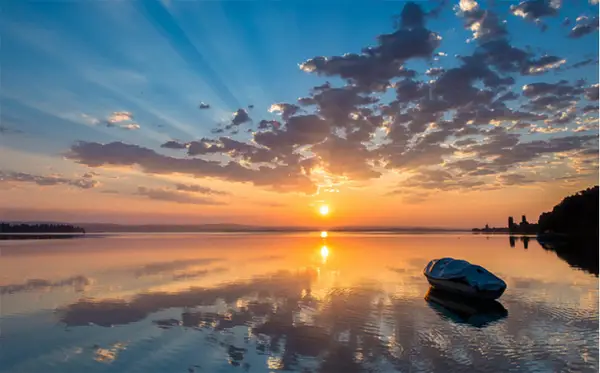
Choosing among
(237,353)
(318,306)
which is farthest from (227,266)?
(237,353)

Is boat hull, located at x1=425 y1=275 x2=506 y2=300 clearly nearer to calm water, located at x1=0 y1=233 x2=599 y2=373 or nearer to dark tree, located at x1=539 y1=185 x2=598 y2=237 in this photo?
calm water, located at x1=0 y1=233 x2=599 y2=373

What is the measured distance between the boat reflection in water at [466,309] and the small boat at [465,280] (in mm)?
515

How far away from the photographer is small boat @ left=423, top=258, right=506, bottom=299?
27.0 m

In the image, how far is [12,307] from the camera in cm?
2470

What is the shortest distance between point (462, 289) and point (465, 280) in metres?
0.68

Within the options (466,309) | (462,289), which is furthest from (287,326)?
(462,289)

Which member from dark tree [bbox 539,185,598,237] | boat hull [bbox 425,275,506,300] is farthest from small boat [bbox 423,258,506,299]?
dark tree [bbox 539,185,598,237]

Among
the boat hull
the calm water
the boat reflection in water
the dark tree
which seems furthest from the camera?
the dark tree

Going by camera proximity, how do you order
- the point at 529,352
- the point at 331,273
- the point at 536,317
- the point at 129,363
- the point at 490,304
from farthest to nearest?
the point at 331,273 < the point at 490,304 < the point at 536,317 < the point at 529,352 < the point at 129,363

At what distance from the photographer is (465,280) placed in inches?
1128

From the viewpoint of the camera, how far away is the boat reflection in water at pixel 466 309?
22.0 metres

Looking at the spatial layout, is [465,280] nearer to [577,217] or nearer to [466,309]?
[466,309]

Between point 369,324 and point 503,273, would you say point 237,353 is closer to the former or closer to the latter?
point 369,324

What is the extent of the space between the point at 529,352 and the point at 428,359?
169 inches
